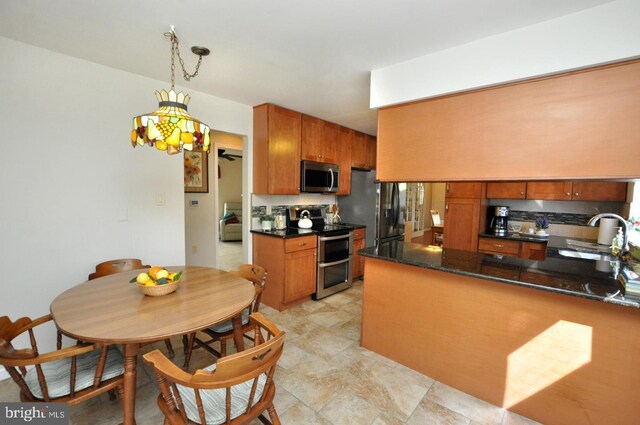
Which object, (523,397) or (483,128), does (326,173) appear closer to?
(483,128)

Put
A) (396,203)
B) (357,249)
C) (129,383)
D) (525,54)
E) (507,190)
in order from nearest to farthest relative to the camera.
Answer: (129,383) → (525,54) → (507,190) → (357,249) → (396,203)

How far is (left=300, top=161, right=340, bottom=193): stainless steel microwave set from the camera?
3.70m

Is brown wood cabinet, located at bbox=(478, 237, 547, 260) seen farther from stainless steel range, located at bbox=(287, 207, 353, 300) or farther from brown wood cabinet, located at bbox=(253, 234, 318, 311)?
brown wood cabinet, located at bbox=(253, 234, 318, 311)

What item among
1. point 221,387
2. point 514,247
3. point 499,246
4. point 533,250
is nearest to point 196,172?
point 221,387

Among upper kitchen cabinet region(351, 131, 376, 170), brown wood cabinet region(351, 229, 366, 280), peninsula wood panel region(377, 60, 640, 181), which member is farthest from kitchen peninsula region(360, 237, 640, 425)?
upper kitchen cabinet region(351, 131, 376, 170)

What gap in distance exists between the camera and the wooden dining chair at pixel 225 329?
1927 mm

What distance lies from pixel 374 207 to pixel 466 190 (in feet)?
4.40

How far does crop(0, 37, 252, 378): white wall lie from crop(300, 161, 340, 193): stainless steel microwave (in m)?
1.58

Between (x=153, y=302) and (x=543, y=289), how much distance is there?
2.19m

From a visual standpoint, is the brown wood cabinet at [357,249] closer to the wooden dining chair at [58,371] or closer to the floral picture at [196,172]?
the floral picture at [196,172]

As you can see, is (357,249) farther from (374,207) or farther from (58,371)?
(58,371)

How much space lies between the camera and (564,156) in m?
1.68

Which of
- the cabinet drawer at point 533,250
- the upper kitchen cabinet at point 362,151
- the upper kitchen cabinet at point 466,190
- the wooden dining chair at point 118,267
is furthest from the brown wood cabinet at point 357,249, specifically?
the wooden dining chair at point 118,267

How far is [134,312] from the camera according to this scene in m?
1.44
